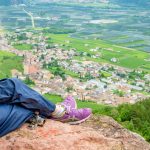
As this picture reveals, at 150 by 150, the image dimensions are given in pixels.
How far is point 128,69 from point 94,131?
86.2 ft

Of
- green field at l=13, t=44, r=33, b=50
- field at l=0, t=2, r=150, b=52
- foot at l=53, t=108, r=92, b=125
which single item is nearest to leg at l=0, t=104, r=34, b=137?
foot at l=53, t=108, r=92, b=125

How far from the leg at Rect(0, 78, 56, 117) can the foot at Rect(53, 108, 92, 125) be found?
0.91 feet

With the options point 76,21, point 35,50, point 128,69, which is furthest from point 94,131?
point 76,21

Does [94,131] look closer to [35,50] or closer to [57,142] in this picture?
[57,142]

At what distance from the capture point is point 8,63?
27.6 metres

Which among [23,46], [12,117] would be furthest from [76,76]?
[12,117]

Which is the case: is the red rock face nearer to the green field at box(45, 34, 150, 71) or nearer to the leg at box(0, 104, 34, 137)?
the leg at box(0, 104, 34, 137)

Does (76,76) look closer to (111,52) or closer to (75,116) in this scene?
(111,52)

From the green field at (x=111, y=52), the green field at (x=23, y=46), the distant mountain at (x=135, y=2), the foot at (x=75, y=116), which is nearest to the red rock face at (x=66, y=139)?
the foot at (x=75, y=116)

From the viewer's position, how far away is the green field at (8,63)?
997 inches

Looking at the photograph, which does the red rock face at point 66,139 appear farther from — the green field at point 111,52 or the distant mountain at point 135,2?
the distant mountain at point 135,2

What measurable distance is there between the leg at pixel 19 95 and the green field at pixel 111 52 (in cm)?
2664

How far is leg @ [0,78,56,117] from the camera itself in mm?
2947

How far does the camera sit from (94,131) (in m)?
3.32
